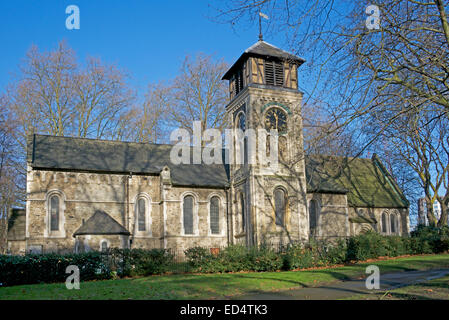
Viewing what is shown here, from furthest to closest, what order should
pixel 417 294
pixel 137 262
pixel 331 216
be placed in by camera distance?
1. pixel 331 216
2. pixel 137 262
3. pixel 417 294

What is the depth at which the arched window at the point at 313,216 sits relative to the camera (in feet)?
109

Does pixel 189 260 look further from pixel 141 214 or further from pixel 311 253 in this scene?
pixel 141 214

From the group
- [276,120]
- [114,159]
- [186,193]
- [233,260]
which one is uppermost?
[276,120]

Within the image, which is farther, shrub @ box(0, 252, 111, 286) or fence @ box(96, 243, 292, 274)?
fence @ box(96, 243, 292, 274)

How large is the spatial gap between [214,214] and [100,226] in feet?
27.6

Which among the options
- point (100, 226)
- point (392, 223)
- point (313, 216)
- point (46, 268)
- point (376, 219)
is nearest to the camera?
point (46, 268)

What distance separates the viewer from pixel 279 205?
29562mm

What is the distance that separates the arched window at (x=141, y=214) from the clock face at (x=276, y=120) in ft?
33.1

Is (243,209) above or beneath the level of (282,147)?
beneath

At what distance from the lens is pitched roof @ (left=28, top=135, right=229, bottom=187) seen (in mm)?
29500

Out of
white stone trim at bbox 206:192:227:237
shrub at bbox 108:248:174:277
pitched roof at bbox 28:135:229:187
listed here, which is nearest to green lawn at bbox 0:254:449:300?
shrub at bbox 108:248:174:277

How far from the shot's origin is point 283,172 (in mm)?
30062

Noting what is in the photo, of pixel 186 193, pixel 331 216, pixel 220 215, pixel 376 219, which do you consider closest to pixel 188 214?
pixel 186 193

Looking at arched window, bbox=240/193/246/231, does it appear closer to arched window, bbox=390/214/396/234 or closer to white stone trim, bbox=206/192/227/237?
white stone trim, bbox=206/192/227/237
